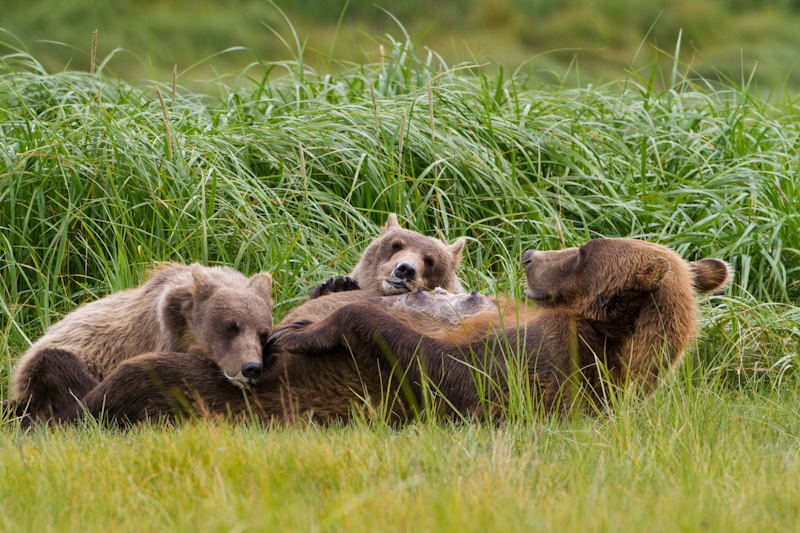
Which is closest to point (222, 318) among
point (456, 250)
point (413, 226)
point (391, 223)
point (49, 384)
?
point (49, 384)

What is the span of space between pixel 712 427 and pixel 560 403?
701 millimetres

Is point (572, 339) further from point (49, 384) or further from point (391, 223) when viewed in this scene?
point (49, 384)

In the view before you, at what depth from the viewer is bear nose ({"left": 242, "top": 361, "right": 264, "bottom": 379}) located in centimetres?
399

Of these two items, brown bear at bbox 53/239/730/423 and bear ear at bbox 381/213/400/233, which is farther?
bear ear at bbox 381/213/400/233

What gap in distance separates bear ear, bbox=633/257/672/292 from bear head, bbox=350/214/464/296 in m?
1.53

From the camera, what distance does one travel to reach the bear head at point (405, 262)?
5.10 meters

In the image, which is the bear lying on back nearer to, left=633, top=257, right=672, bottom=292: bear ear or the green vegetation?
left=633, top=257, right=672, bottom=292: bear ear

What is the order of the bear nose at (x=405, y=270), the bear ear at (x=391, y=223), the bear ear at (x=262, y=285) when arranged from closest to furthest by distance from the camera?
the bear ear at (x=262, y=285) → the bear nose at (x=405, y=270) → the bear ear at (x=391, y=223)

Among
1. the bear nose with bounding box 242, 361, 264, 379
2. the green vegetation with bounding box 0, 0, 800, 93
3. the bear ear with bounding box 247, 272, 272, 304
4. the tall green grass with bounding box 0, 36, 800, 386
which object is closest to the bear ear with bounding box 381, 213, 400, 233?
the tall green grass with bounding box 0, 36, 800, 386

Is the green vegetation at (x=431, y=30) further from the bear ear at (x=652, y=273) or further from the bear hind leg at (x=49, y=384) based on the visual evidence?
the bear hind leg at (x=49, y=384)

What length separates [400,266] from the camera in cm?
505

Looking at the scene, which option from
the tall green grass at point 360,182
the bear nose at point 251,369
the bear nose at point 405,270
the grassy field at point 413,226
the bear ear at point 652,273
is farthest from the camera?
the tall green grass at point 360,182

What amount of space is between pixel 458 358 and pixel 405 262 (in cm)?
116

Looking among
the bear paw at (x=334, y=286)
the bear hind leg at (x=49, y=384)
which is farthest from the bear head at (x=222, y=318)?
the bear hind leg at (x=49, y=384)
